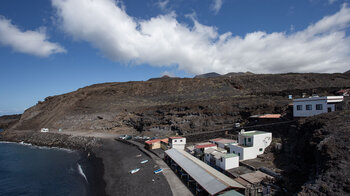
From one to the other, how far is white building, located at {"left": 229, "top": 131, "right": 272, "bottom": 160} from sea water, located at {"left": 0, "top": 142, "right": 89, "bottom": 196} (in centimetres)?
1716

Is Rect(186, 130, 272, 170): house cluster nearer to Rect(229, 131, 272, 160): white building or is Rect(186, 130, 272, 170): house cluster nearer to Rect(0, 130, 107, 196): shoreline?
Rect(229, 131, 272, 160): white building

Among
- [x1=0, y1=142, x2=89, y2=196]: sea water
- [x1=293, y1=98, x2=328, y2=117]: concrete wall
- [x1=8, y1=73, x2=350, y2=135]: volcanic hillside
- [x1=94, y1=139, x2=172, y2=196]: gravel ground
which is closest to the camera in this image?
[x1=94, y1=139, x2=172, y2=196]: gravel ground

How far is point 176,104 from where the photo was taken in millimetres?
49344

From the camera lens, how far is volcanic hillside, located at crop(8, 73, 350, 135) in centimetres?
3881

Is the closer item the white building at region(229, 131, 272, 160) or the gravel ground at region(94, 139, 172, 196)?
the gravel ground at region(94, 139, 172, 196)

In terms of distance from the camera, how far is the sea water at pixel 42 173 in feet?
67.9

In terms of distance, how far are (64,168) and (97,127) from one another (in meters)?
25.6

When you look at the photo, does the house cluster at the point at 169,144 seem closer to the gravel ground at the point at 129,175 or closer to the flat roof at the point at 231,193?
the gravel ground at the point at 129,175

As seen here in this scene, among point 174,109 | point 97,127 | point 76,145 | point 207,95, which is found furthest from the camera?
point 207,95

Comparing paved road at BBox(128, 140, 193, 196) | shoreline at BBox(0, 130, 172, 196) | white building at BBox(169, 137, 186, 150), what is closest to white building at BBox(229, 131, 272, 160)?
paved road at BBox(128, 140, 193, 196)

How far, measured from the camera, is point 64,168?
2692 centimetres

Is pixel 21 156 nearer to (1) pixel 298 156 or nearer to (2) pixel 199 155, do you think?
(2) pixel 199 155

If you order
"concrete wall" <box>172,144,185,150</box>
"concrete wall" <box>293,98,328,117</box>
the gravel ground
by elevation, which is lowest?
the gravel ground

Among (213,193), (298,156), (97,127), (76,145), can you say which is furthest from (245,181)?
(97,127)
